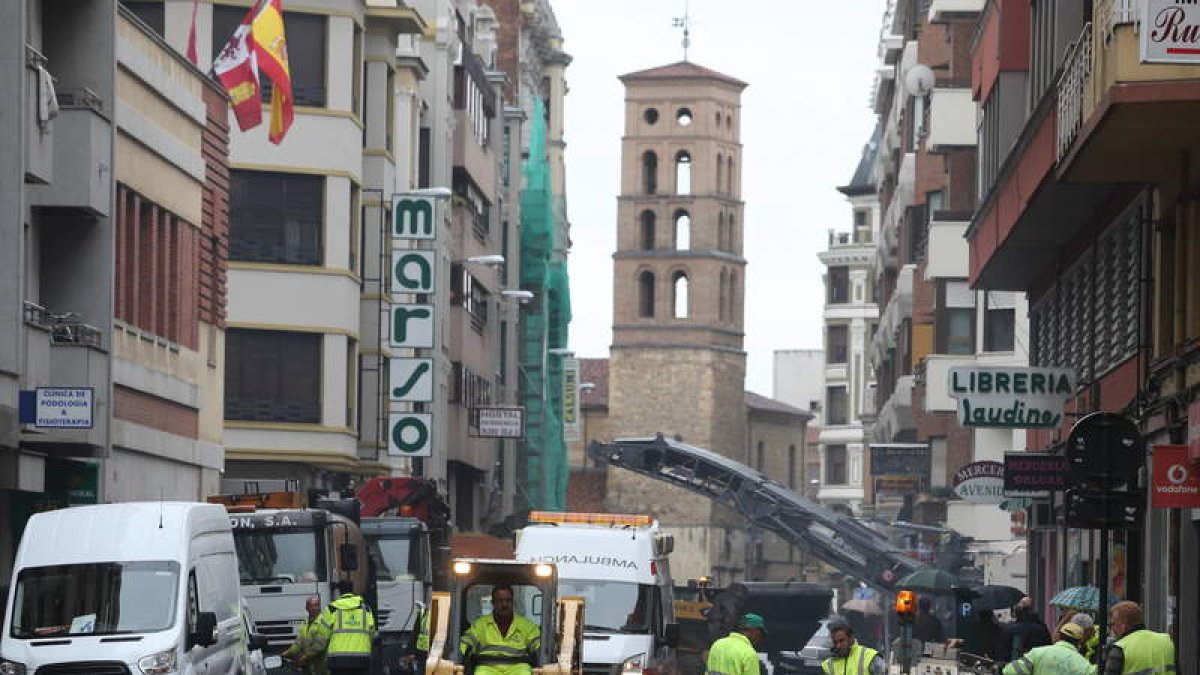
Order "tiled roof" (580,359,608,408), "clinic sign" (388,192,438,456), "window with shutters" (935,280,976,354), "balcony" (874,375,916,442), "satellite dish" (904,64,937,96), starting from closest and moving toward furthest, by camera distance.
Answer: "clinic sign" (388,192,438,456) < "window with shutters" (935,280,976,354) < "satellite dish" (904,64,937,96) < "balcony" (874,375,916,442) < "tiled roof" (580,359,608,408)

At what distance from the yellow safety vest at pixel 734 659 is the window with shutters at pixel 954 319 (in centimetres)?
4084

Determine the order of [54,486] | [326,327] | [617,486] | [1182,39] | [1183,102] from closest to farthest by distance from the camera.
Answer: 1. [1182,39]
2. [1183,102]
3. [54,486]
4. [326,327]
5. [617,486]

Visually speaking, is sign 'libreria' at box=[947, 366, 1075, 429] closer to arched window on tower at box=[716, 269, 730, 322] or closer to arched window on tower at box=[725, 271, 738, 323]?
arched window on tower at box=[716, 269, 730, 322]

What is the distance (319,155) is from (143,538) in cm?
3057

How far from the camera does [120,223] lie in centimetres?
3878

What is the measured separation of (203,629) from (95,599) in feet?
3.03

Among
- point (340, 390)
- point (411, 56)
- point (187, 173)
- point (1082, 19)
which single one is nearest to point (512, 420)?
point (411, 56)

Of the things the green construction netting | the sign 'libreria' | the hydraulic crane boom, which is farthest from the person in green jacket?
the green construction netting

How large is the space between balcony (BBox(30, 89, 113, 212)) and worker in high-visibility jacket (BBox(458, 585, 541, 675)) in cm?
1342

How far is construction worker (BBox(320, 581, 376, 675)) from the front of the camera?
29.7 m

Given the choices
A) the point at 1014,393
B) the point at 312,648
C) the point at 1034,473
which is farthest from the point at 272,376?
the point at 312,648

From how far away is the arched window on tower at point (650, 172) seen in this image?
6772 inches

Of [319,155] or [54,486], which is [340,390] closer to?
[319,155]

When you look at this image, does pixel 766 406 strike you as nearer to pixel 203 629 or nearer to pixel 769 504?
pixel 769 504
